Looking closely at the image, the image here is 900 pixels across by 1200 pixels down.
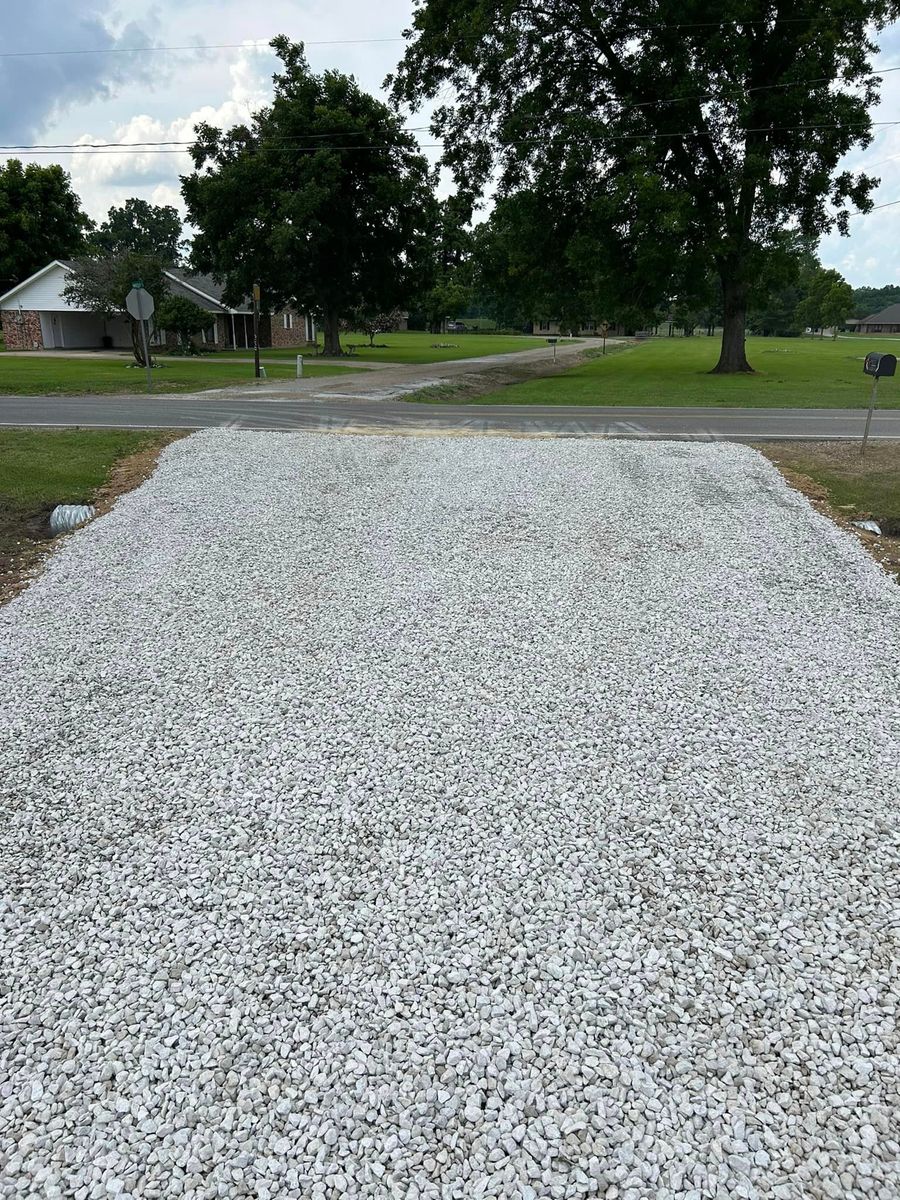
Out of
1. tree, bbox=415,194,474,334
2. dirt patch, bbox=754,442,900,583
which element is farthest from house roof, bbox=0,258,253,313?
dirt patch, bbox=754,442,900,583

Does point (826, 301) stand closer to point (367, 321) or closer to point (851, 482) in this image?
point (367, 321)

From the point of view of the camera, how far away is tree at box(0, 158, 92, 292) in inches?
1903

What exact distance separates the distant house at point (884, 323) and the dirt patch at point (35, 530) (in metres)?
128

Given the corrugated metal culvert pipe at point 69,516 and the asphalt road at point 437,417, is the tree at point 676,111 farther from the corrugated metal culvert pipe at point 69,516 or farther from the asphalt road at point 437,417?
the corrugated metal culvert pipe at point 69,516

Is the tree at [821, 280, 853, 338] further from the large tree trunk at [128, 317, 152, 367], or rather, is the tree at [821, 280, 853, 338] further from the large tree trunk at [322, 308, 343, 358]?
the large tree trunk at [128, 317, 152, 367]

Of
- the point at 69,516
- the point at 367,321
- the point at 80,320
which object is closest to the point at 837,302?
the point at 367,321

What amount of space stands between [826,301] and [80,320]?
66.2 meters

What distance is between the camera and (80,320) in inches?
1783

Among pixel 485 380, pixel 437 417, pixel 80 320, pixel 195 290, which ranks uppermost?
pixel 195 290

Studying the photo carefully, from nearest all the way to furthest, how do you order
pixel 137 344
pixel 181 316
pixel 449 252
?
pixel 137 344
pixel 181 316
pixel 449 252

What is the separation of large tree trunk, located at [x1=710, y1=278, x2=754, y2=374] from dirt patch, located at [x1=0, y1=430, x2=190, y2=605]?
24152mm

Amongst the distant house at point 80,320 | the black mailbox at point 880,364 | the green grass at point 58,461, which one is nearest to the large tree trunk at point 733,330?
the black mailbox at point 880,364

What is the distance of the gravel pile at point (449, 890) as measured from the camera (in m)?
A: 2.64

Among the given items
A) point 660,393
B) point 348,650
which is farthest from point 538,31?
point 348,650
